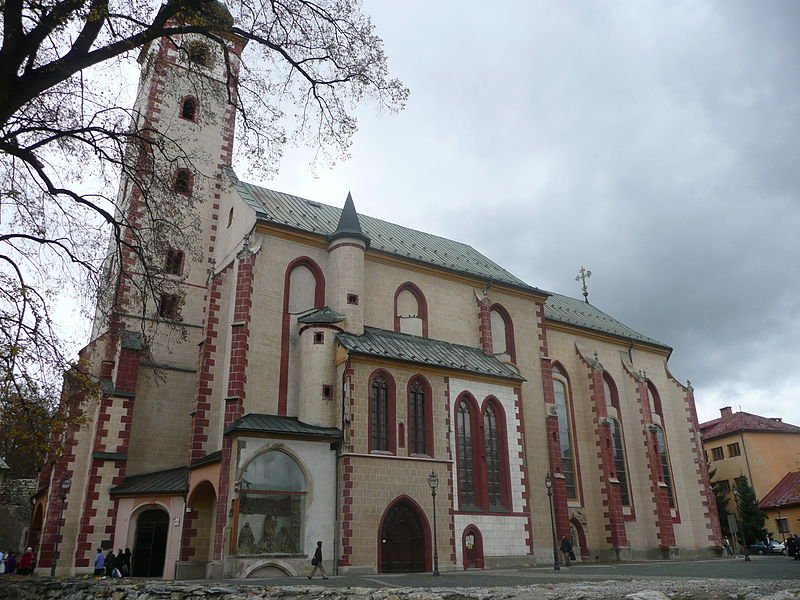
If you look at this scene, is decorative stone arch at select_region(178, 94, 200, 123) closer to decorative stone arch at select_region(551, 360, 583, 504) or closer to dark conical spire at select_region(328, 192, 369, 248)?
dark conical spire at select_region(328, 192, 369, 248)

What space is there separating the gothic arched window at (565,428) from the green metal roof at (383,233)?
5.76m

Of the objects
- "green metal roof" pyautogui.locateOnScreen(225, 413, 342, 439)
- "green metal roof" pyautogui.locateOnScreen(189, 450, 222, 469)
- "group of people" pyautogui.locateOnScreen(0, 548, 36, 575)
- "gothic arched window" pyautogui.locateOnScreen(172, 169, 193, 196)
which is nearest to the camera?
"gothic arched window" pyautogui.locateOnScreen(172, 169, 193, 196)

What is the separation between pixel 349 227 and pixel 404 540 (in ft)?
43.2

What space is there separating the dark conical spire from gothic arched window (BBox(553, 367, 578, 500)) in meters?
15.3

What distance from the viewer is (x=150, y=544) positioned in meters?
25.0

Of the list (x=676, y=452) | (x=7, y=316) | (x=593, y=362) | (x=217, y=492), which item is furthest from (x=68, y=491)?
(x=676, y=452)

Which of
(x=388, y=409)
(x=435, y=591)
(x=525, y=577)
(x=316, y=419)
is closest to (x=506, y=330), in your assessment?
(x=388, y=409)

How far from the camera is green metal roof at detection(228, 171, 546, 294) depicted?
29.5 m

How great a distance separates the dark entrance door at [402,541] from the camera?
23.7m

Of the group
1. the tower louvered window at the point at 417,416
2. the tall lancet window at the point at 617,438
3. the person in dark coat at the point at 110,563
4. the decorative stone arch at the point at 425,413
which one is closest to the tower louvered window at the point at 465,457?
the decorative stone arch at the point at 425,413

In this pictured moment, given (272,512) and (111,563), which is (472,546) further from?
(111,563)

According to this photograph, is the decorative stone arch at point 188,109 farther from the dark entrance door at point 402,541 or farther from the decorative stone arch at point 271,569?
the decorative stone arch at point 271,569

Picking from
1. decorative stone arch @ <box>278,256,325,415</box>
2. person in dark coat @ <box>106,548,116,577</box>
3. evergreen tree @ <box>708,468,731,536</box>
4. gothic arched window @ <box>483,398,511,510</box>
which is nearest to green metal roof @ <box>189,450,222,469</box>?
decorative stone arch @ <box>278,256,325,415</box>

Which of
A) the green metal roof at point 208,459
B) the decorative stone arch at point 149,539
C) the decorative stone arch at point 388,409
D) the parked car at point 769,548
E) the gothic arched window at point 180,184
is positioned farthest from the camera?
the parked car at point 769,548
